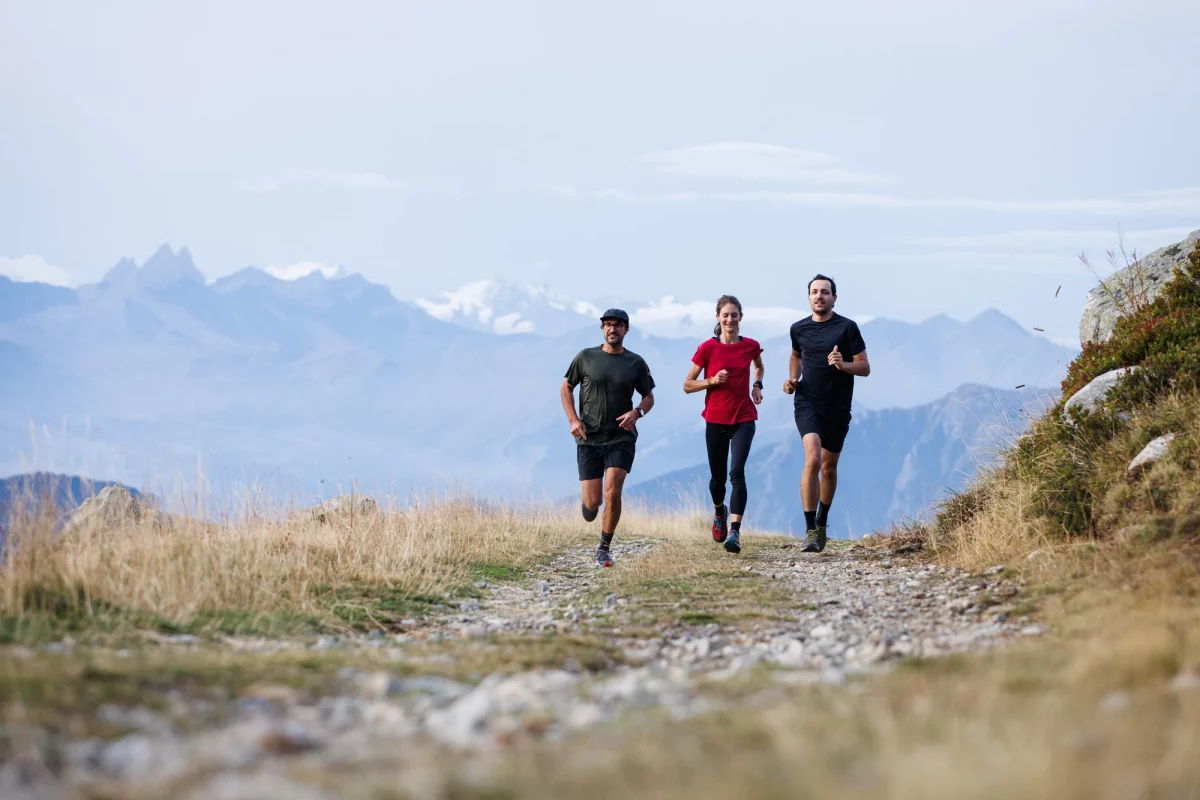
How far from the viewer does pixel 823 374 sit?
39.9ft

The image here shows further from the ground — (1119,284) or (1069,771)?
(1119,284)

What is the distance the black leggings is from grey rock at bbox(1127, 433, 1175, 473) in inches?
167

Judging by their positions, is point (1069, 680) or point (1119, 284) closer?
point (1069, 680)

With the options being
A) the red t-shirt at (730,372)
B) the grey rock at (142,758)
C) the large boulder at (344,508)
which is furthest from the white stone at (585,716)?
the red t-shirt at (730,372)

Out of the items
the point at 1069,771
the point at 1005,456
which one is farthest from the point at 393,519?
the point at 1069,771

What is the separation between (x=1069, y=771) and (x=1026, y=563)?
670 centimetres

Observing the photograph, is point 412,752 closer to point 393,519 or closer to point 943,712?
point 943,712

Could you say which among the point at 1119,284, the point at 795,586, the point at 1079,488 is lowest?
the point at 795,586

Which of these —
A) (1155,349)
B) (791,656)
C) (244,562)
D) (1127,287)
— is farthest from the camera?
(1127,287)

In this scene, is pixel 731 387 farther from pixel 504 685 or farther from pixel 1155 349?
pixel 504 685

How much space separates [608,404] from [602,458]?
0.65 meters

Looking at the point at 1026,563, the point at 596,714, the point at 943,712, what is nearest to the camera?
the point at 943,712

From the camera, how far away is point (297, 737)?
11.9ft

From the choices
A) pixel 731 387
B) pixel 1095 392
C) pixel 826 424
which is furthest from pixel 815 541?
pixel 1095 392
